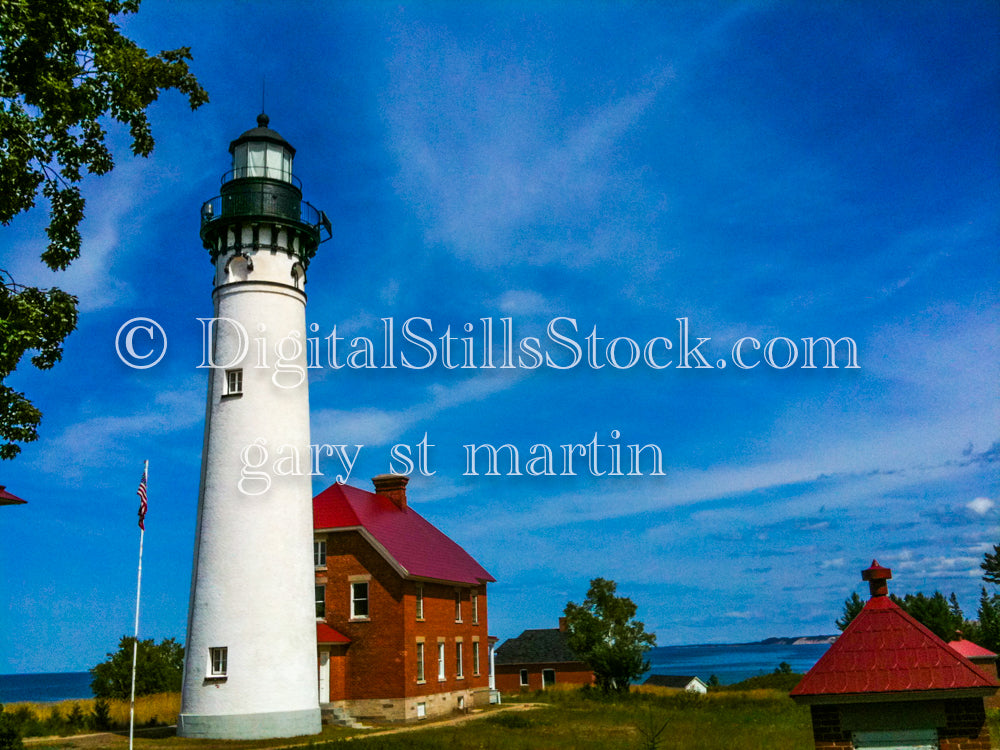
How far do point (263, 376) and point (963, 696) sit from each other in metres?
22.2

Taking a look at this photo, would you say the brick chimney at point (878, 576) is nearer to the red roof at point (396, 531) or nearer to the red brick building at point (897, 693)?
the red brick building at point (897, 693)

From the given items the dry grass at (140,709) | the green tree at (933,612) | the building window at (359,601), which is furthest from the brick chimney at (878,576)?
the green tree at (933,612)

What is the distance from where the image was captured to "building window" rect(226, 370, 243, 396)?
27609 millimetres

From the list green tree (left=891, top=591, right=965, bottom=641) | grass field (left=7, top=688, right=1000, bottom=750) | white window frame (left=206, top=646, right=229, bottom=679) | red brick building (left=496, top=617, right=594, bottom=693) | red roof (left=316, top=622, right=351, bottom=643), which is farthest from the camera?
red brick building (left=496, top=617, right=594, bottom=693)

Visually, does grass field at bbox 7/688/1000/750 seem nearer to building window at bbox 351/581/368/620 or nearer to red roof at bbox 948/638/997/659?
building window at bbox 351/581/368/620

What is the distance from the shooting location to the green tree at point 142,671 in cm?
3441

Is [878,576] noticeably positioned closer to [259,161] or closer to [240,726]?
[240,726]

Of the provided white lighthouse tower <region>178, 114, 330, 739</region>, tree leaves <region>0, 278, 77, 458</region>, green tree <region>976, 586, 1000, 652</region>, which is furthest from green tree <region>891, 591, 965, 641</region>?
tree leaves <region>0, 278, 77, 458</region>

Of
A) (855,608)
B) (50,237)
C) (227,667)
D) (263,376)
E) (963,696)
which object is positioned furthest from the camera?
(855,608)

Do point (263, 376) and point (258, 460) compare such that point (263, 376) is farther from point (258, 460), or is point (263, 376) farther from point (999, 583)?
point (999, 583)

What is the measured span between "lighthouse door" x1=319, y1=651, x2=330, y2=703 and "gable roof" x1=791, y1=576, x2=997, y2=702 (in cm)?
2445

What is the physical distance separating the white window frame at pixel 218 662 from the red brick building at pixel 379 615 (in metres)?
5.93

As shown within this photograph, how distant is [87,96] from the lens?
1254cm

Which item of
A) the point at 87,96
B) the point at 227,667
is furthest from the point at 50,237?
the point at 227,667
